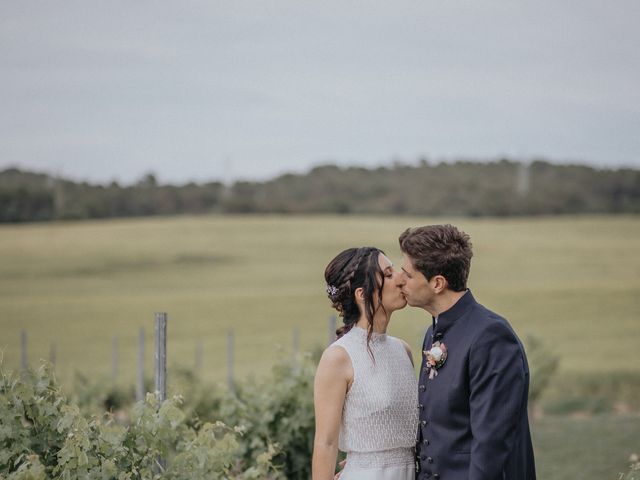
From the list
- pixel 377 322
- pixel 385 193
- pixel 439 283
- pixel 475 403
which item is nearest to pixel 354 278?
pixel 377 322

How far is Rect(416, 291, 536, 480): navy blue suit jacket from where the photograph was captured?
3.21 meters

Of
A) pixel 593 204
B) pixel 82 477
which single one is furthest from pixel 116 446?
pixel 593 204

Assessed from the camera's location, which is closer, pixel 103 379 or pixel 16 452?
pixel 16 452

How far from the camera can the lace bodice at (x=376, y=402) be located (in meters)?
3.74

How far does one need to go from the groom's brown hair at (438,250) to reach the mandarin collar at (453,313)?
12cm

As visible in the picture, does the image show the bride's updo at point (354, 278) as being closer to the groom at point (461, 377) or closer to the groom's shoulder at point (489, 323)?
the groom at point (461, 377)

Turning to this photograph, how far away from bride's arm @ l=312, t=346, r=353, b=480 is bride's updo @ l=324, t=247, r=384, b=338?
0.75ft

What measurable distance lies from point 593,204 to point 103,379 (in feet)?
169

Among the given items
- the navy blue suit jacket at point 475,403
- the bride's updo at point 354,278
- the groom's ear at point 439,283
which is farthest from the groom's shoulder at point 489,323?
the bride's updo at point 354,278

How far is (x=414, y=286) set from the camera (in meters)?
3.52

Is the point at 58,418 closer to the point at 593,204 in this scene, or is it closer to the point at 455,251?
the point at 455,251

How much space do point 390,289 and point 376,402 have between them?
19.6 inches

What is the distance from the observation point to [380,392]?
375 cm

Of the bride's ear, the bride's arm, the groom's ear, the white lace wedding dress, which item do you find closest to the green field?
the white lace wedding dress
